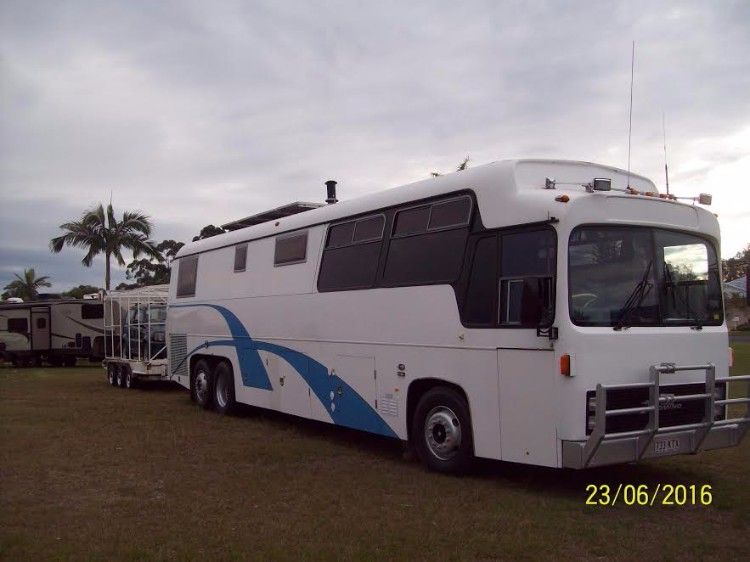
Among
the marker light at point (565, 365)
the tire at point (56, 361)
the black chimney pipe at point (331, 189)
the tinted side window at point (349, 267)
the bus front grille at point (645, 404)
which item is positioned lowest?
the tire at point (56, 361)

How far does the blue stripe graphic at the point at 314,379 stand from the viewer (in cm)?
971

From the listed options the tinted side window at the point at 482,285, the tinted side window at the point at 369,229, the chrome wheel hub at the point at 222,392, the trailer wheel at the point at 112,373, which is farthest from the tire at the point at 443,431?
the trailer wheel at the point at 112,373

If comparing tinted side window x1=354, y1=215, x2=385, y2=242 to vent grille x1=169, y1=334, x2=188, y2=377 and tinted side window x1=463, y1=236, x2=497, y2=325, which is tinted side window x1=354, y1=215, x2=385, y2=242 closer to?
tinted side window x1=463, y1=236, x2=497, y2=325

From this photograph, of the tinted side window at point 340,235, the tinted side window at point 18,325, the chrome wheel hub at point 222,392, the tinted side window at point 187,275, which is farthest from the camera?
the tinted side window at point 18,325

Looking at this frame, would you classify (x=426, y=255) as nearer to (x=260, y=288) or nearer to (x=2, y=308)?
(x=260, y=288)

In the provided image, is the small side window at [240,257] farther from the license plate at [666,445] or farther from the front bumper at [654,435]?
the license plate at [666,445]

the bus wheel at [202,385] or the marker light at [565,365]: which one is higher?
the marker light at [565,365]

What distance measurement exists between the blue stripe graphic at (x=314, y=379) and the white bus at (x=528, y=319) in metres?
0.05

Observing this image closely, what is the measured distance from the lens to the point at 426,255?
28.7ft

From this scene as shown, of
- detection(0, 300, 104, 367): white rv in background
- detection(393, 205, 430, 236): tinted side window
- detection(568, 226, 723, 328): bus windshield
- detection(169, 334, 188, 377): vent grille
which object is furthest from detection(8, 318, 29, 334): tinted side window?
detection(568, 226, 723, 328): bus windshield

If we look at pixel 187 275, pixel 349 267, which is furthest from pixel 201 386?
pixel 349 267

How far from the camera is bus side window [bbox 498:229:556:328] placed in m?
7.05

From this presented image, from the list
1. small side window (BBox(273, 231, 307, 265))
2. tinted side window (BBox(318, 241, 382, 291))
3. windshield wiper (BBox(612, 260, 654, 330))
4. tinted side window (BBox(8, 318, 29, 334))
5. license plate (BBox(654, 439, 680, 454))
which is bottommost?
license plate (BBox(654, 439, 680, 454))

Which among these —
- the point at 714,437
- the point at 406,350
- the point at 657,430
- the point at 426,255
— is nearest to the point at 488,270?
the point at 426,255
